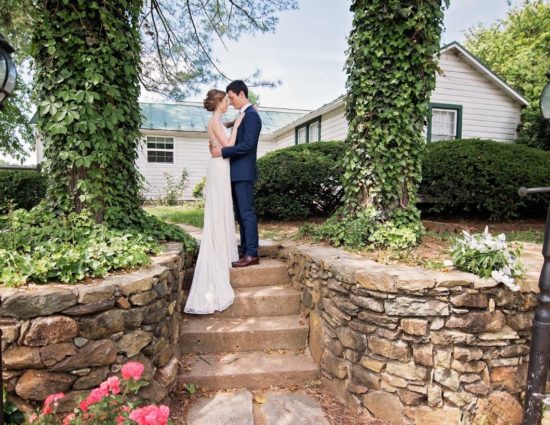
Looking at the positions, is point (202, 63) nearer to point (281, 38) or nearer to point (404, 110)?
point (281, 38)

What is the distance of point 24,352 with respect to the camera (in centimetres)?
186

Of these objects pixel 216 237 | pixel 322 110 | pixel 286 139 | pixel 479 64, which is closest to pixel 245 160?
pixel 216 237

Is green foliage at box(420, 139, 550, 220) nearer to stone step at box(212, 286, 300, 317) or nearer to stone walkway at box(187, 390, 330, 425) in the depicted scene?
stone step at box(212, 286, 300, 317)

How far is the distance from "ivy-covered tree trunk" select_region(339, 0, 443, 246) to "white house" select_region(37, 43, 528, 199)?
514 cm

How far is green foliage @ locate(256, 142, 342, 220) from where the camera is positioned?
625 centimetres

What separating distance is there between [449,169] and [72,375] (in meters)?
6.50

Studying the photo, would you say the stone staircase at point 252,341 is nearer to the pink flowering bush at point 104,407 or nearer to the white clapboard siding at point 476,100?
the pink flowering bush at point 104,407

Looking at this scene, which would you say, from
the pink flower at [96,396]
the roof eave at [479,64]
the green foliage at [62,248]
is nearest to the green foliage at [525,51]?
the roof eave at [479,64]

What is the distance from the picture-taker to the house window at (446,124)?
961 centimetres

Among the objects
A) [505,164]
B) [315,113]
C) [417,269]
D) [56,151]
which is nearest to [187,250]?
[56,151]

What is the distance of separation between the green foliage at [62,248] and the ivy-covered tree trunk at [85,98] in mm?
206

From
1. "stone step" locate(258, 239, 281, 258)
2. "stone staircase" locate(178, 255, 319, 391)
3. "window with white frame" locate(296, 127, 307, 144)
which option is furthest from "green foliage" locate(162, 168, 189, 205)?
"stone staircase" locate(178, 255, 319, 391)

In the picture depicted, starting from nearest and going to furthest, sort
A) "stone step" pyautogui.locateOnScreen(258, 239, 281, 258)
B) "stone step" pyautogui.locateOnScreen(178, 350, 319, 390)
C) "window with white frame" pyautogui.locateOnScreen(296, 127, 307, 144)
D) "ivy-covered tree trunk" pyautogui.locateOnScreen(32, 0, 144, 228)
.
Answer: "stone step" pyautogui.locateOnScreen(178, 350, 319, 390) → "ivy-covered tree trunk" pyautogui.locateOnScreen(32, 0, 144, 228) → "stone step" pyautogui.locateOnScreen(258, 239, 281, 258) → "window with white frame" pyautogui.locateOnScreen(296, 127, 307, 144)

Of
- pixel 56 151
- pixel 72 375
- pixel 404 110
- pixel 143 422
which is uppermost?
pixel 404 110
